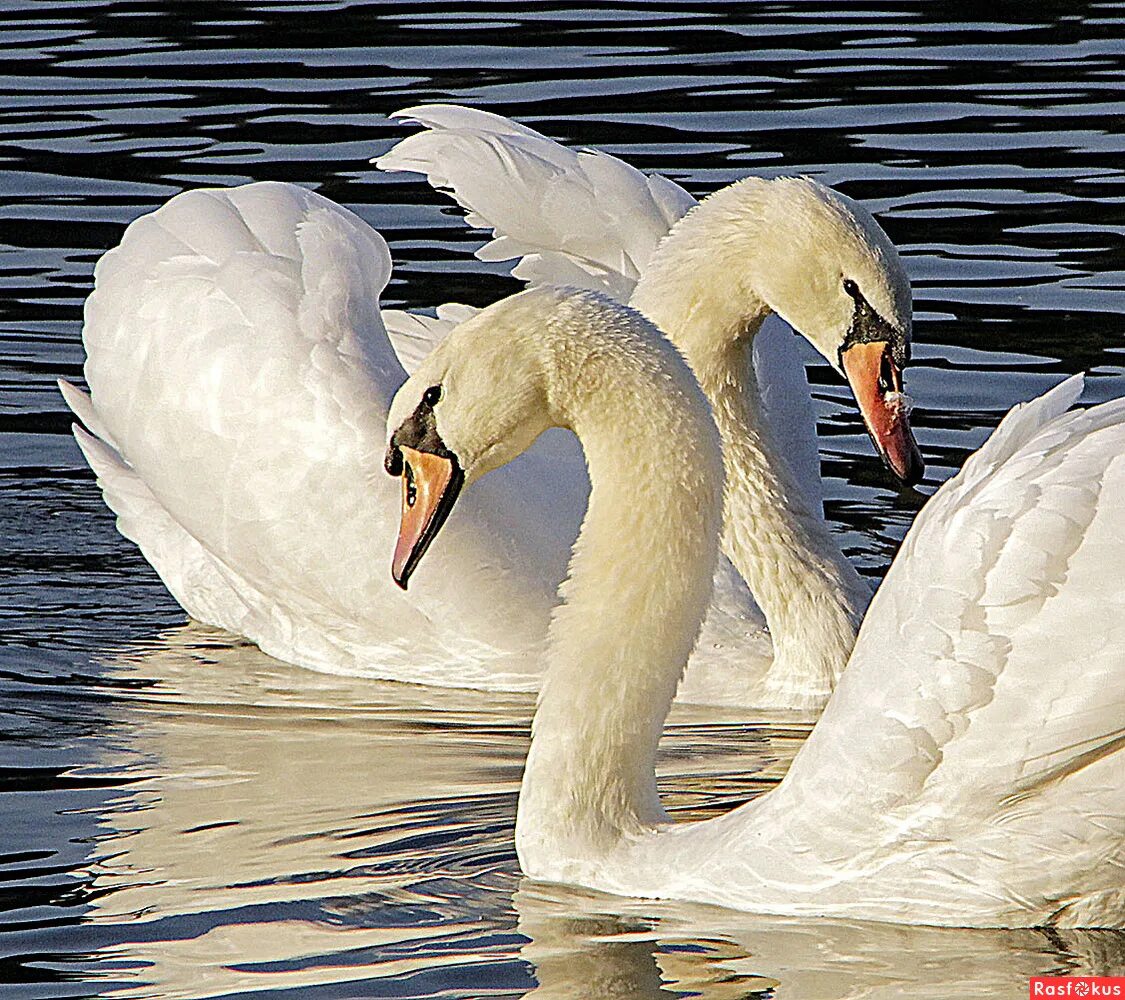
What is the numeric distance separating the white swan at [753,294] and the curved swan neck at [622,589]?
4.42 feet

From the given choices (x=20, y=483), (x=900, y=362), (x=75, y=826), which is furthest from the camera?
(x=20, y=483)

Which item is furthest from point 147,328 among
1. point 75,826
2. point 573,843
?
point 573,843

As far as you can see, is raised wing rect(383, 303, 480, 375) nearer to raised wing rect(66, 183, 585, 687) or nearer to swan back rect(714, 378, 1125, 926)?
raised wing rect(66, 183, 585, 687)

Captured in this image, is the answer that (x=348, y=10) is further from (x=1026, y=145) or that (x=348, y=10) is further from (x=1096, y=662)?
(x=1096, y=662)

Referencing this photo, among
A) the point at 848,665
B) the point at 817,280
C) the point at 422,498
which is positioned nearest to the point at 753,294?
the point at 817,280

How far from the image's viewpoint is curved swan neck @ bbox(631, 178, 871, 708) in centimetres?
728

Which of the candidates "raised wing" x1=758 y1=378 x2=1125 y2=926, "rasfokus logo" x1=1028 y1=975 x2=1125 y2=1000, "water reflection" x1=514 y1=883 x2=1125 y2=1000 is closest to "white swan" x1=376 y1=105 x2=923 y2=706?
"raised wing" x1=758 y1=378 x2=1125 y2=926

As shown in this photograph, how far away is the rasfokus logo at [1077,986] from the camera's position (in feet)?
16.4

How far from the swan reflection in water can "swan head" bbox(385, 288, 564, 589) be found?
0.78 m

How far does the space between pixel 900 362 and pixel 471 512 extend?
4.10 feet

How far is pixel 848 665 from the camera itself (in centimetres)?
535

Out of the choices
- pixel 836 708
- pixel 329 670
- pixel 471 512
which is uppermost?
pixel 836 708

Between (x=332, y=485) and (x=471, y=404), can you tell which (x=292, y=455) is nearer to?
(x=332, y=485)

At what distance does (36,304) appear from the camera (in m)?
10.6
